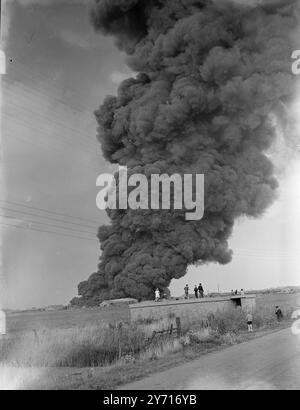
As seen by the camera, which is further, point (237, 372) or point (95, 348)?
point (95, 348)

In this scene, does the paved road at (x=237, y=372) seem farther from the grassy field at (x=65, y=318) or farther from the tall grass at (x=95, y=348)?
the grassy field at (x=65, y=318)

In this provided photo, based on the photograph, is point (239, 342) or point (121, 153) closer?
point (239, 342)

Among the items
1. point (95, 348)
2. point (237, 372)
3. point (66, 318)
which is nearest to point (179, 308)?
point (66, 318)

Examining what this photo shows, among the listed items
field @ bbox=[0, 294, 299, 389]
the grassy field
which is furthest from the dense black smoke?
field @ bbox=[0, 294, 299, 389]

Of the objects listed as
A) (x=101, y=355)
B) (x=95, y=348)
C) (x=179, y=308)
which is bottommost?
(x=101, y=355)

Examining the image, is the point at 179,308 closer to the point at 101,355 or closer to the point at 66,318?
the point at 66,318

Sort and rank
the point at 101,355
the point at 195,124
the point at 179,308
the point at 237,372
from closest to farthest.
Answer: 1. the point at 237,372
2. the point at 101,355
3. the point at 179,308
4. the point at 195,124

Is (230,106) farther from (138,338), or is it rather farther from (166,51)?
(138,338)
